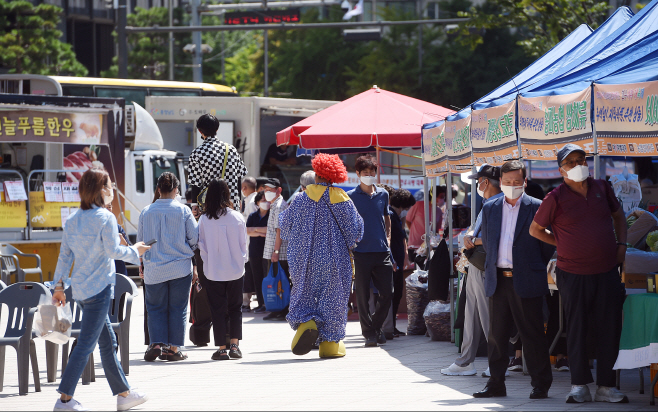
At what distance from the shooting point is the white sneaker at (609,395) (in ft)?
21.5

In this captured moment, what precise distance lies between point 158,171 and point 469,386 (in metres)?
13.0

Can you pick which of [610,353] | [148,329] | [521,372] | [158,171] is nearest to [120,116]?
[158,171]

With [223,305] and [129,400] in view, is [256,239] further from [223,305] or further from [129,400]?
[129,400]

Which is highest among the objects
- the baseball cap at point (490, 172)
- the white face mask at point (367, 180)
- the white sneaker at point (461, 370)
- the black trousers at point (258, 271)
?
the baseball cap at point (490, 172)

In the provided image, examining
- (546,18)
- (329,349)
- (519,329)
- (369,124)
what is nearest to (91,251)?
(519,329)

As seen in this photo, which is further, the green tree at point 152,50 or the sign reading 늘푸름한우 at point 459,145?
the green tree at point 152,50

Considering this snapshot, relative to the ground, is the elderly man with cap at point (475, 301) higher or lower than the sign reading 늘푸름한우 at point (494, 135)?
lower

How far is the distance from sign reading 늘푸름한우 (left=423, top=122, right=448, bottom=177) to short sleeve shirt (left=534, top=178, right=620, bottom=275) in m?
3.44

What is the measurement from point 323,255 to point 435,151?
7.43 ft

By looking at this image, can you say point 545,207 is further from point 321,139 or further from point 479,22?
point 479,22

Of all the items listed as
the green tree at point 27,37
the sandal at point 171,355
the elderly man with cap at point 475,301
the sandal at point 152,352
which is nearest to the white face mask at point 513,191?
the elderly man with cap at point 475,301

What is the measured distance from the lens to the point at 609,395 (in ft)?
21.6

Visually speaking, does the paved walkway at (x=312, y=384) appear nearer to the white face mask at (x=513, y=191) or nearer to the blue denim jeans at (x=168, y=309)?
the blue denim jeans at (x=168, y=309)

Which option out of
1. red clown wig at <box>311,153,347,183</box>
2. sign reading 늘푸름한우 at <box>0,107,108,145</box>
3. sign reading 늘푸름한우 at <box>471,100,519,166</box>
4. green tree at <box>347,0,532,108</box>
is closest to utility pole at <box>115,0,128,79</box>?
sign reading 늘푸름한우 at <box>0,107,108,145</box>
